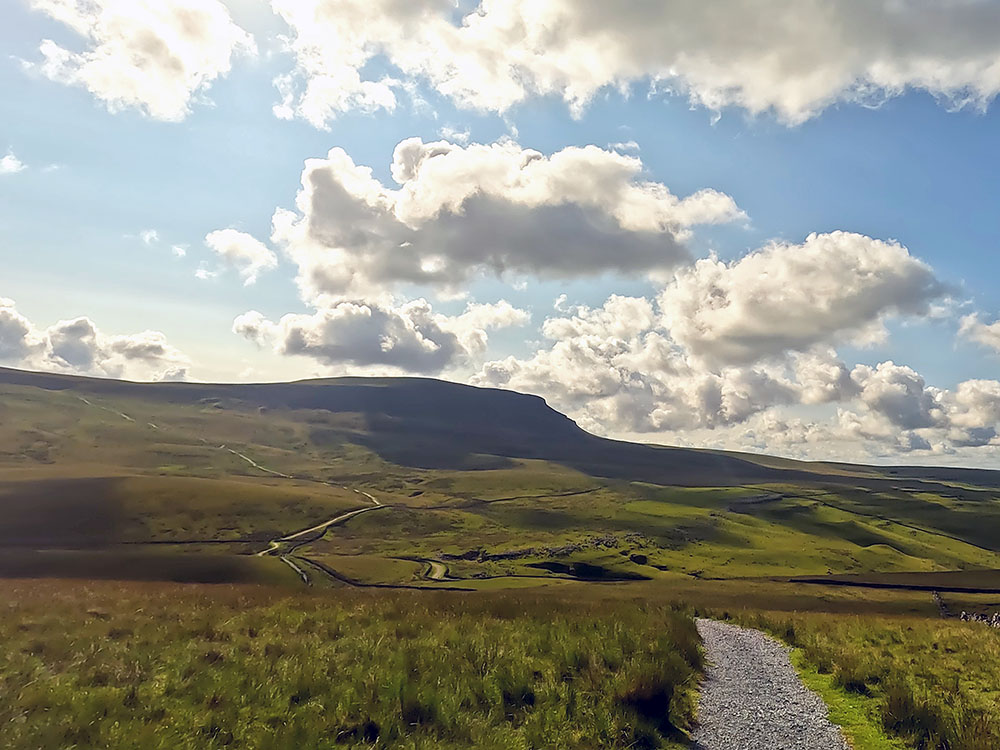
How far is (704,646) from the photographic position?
2073 centimetres

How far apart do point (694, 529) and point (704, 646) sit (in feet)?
603

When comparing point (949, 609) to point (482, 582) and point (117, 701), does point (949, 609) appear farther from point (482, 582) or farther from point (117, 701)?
point (117, 701)

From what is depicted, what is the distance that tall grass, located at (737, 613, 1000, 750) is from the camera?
1169 centimetres

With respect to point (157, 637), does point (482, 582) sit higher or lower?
lower

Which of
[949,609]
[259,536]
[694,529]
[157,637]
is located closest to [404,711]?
[157,637]

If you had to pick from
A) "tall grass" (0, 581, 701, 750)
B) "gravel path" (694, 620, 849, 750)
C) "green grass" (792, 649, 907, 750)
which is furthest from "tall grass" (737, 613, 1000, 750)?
"tall grass" (0, 581, 701, 750)

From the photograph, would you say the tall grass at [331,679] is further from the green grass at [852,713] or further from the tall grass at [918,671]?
the tall grass at [918,671]

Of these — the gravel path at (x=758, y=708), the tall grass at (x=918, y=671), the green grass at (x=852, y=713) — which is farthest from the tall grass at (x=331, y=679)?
the tall grass at (x=918, y=671)

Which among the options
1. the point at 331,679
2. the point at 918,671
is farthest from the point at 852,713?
the point at 331,679

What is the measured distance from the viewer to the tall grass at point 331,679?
10250mm

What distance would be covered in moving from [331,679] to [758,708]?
882 cm

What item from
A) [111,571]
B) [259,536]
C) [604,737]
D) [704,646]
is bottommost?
[259,536]

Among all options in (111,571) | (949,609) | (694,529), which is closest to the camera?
(111,571)

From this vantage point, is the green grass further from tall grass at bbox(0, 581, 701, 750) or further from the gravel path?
tall grass at bbox(0, 581, 701, 750)
